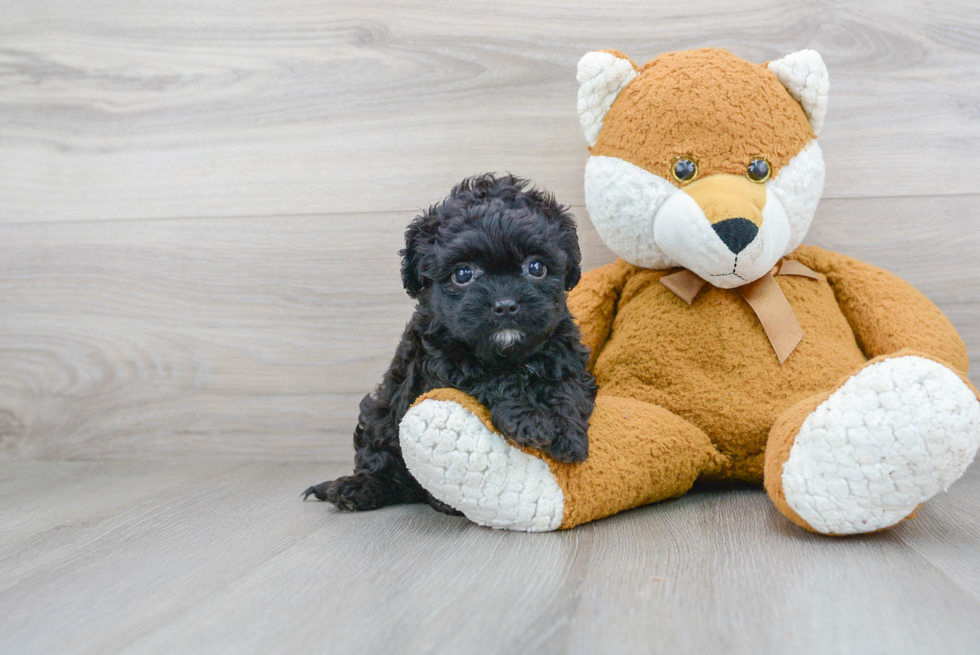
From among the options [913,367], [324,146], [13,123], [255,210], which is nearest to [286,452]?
[255,210]

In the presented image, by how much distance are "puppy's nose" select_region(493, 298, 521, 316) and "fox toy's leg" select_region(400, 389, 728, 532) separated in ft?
0.41

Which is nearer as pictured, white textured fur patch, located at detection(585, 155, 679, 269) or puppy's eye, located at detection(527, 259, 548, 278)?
puppy's eye, located at detection(527, 259, 548, 278)

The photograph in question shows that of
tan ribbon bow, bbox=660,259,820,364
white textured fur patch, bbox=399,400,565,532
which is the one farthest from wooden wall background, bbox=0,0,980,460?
white textured fur patch, bbox=399,400,565,532

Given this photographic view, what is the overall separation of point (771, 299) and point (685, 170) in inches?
9.5

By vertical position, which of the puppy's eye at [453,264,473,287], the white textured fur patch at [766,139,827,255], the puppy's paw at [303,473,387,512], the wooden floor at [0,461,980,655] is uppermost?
the white textured fur patch at [766,139,827,255]

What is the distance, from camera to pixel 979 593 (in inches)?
28.7

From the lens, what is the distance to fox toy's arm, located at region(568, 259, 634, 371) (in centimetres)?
125

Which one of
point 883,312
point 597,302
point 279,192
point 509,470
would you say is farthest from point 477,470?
point 279,192

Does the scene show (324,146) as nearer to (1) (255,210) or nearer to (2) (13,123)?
(1) (255,210)

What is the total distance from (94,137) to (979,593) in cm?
172

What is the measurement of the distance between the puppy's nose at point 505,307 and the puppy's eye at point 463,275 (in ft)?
0.22

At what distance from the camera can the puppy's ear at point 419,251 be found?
3.28ft

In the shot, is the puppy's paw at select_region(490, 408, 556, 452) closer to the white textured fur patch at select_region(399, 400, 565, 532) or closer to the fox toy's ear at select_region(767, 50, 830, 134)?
the white textured fur patch at select_region(399, 400, 565, 532)

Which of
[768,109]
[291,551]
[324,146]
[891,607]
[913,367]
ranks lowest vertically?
[291,551]
